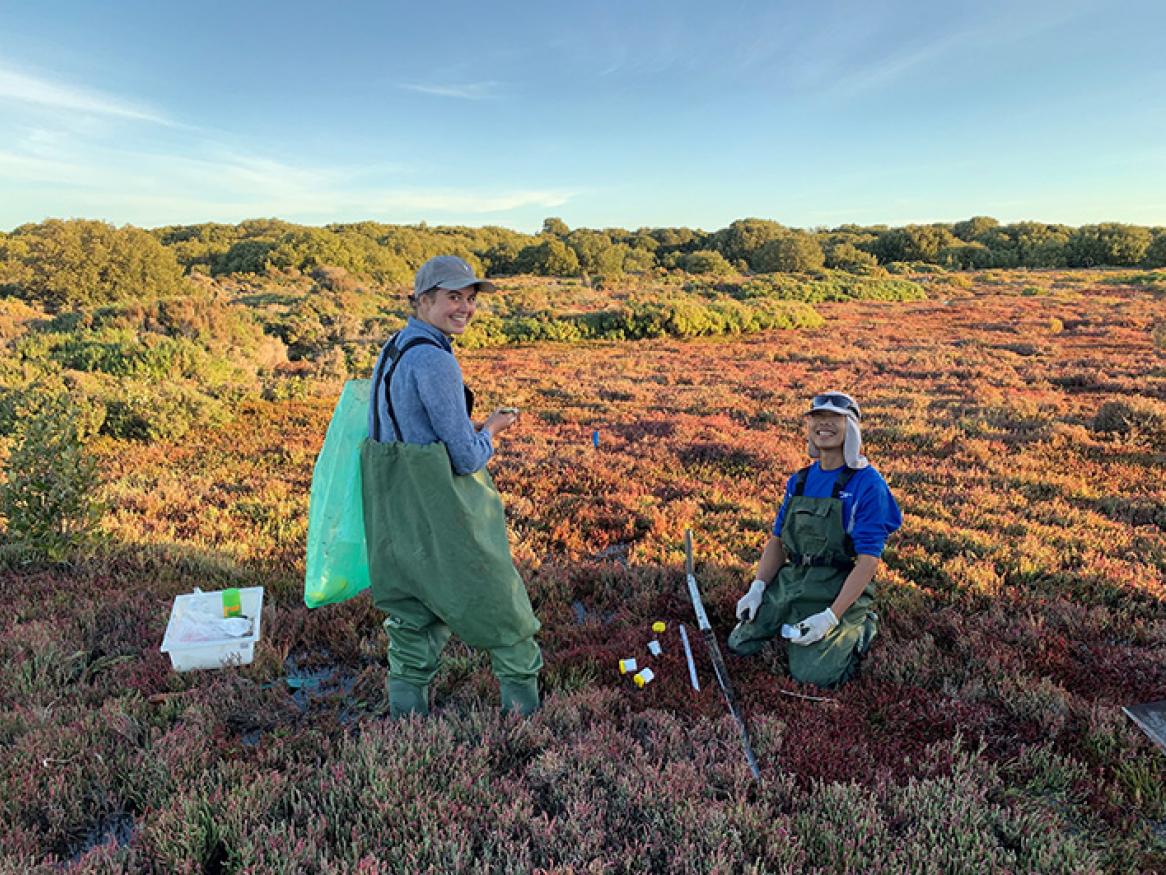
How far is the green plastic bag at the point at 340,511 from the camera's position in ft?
11.5

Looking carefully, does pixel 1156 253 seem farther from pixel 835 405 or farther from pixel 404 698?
pixel 404 698

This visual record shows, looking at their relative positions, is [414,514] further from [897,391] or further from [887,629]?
[897,391]

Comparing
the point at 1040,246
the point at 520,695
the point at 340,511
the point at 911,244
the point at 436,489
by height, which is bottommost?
the point at 520,695

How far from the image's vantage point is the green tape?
4.70m

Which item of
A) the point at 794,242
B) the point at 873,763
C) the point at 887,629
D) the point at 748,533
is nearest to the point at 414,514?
the point at 873,763

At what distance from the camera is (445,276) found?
309 centimetres

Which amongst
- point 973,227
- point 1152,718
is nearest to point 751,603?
point 1152,718

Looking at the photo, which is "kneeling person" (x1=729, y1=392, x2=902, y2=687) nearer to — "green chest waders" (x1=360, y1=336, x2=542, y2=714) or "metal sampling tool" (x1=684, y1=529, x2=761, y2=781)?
"metal sampling tool" (x1=684, y1=529, x2=761, y2=781)

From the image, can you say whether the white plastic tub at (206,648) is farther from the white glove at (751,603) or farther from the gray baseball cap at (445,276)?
the white glove at (751,603)

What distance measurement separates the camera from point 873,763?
3.37 metres

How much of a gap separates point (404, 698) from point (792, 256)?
69.2m

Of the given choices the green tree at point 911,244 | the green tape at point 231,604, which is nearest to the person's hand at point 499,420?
the green tape at point 231,604

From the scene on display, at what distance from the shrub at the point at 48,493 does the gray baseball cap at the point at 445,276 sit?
472 cm

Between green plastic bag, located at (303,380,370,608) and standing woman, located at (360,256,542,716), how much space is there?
23cm
